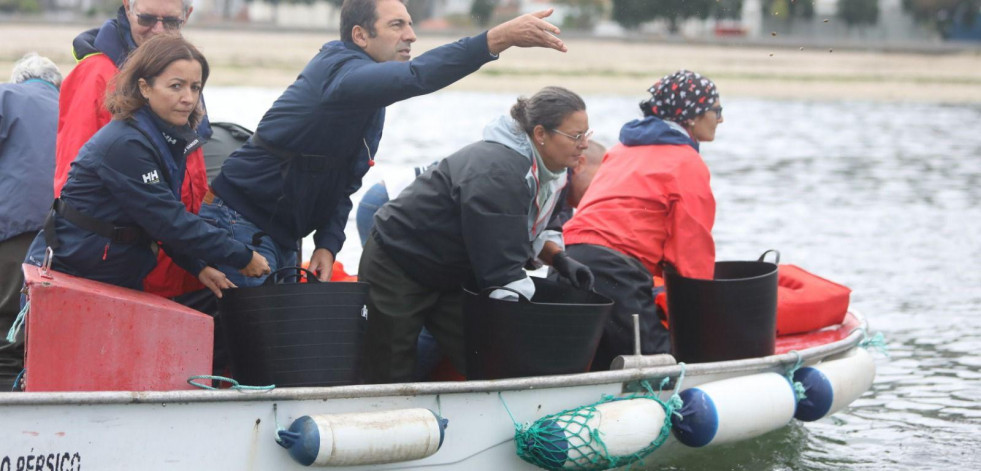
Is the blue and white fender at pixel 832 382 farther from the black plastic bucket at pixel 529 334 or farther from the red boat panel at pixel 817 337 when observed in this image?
the black plastic bucket at pixel 529 334

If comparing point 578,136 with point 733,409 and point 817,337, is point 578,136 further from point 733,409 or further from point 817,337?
point 817,337

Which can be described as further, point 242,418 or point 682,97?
point 682,97

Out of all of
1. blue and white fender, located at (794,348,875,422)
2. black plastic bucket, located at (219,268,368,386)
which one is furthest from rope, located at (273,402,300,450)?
blue and white fender, located at (794,348,875,422)

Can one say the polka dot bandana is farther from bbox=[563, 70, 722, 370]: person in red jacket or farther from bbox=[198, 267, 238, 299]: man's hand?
bbox=[198, 267, 238, 299]: man's hand

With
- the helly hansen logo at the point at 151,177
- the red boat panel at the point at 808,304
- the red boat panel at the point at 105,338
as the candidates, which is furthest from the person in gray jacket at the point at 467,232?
the red boat panel at the point at 808,304

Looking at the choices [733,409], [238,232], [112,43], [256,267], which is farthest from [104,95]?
[733,409]

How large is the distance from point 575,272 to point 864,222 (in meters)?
13.2

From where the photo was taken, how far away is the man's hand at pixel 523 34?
516 cm

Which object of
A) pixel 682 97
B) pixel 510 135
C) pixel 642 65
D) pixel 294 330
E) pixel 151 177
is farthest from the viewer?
pixel 642 65

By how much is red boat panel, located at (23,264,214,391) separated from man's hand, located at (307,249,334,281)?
883 mm

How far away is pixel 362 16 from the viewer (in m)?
5.75

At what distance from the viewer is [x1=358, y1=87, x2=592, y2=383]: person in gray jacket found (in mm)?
5473

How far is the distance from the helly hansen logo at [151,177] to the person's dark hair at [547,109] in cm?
149

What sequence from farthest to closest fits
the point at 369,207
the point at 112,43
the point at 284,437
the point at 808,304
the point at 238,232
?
the point at 369,207 → the point at 808,304 → the point at 112,43 → the point at 238,232 → the point at 284,437
